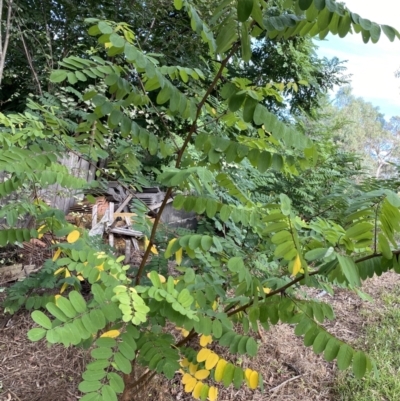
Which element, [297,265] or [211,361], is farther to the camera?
[211,361]

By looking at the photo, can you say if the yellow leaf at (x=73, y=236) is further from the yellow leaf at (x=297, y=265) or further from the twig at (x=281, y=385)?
the twig at (x=281, y=385)

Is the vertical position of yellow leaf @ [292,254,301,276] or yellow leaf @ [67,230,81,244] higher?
yellow leaf @ [292,254,301,276]

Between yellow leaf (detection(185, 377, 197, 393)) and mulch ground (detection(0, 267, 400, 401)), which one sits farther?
mulch ground (detection(0, 267, 400, 401))

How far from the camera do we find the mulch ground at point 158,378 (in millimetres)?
1684

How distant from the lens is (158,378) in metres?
1.75

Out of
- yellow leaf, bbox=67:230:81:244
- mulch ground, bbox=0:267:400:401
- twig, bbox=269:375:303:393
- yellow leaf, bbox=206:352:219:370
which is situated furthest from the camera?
twig, bbox=269:375:303:393

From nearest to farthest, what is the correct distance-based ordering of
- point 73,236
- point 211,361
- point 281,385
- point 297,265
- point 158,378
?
1. point 297,265
2. point 211,361
3. point 73,236
4. point 158,378
5. point 281,385

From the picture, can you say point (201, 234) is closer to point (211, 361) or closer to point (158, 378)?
point (211, 361)

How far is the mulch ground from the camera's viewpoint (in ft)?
5.52

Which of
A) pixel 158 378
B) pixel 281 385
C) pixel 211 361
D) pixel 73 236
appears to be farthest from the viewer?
pixel 281 385

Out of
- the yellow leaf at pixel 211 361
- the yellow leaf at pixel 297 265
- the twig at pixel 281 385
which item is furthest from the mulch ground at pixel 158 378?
the yellow leaf at pixel 297 265

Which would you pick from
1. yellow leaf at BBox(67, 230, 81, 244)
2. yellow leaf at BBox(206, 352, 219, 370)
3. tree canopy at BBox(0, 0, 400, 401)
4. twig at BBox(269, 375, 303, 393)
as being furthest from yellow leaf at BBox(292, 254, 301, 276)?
twig at BBox(269, 375, 303, 393)

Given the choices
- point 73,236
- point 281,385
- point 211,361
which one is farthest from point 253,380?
point 281,385

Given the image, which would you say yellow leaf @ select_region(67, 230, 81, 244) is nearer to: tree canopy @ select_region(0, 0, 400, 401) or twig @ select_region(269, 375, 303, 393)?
tree canopy @ select_region(0, 0, 400, 401)
